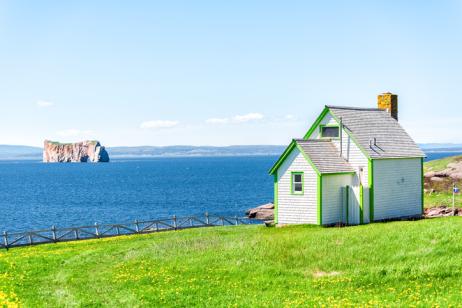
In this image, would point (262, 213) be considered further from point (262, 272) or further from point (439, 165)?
point (262, 272)

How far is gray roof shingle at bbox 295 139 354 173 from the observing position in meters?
39.6

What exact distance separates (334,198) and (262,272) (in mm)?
16463

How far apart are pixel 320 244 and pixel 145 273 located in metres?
8.73

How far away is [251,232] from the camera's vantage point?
39.2 metres

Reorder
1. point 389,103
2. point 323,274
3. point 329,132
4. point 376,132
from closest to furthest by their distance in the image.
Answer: point 323,274 < point 329,132 < point 376,132 < point 389,103

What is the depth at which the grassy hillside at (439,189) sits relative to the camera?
2108 inches

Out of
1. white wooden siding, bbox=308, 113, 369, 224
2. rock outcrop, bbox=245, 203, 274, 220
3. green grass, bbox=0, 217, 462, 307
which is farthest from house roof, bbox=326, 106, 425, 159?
rock outcrop, bbox=245, 203, 274, 220

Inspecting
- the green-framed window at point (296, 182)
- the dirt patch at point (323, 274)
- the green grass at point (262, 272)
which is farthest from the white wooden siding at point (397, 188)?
the dirt patch at point (323, 274)

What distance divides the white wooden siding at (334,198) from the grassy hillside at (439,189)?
15.4m

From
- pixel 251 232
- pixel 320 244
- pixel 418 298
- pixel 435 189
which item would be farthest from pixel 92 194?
pixel 418 298

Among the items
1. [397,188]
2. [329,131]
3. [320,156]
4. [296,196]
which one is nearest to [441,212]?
[397,188]

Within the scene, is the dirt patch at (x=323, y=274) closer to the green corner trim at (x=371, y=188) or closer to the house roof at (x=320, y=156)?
the house roof at (x=320, y=156)

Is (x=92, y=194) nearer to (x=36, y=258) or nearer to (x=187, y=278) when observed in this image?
(x=36, y=258)

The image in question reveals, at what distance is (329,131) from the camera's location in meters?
43.0
